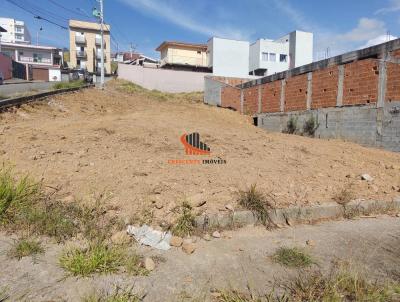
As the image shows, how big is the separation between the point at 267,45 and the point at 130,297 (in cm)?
4541

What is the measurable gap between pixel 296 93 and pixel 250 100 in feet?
15.0

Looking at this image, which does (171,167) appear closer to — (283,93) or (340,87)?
(340,87)

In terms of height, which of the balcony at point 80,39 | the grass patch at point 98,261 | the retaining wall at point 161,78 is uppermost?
the balcony at point 80,39

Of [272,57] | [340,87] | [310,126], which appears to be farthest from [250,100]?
[272,57]

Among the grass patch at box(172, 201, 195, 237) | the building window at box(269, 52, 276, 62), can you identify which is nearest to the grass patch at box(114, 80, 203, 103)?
the grass patch at box(172, 201, 195, 237)

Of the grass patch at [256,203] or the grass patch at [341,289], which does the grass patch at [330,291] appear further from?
the grass patch at [256,203]

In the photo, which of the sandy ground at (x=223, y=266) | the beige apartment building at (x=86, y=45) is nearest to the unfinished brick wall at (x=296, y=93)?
the sandy ground at (x=223, y=266)

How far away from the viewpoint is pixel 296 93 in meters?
12.1

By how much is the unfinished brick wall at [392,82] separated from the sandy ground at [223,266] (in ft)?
18.2

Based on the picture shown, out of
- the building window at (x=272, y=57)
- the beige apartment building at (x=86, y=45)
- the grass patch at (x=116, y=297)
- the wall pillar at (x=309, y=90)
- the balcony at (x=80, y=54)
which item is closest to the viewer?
A: the grass patch at (x=116, y=297)

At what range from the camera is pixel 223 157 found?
552 cm

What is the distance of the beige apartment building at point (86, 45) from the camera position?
173 ft

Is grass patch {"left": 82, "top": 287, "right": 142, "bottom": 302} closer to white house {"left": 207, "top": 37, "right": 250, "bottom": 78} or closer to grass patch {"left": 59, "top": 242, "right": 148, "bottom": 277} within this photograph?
grass patch {"left": 59, "top": 242, "right": 148, "bottom": 277}

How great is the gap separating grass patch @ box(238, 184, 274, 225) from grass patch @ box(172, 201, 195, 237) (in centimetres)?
76
